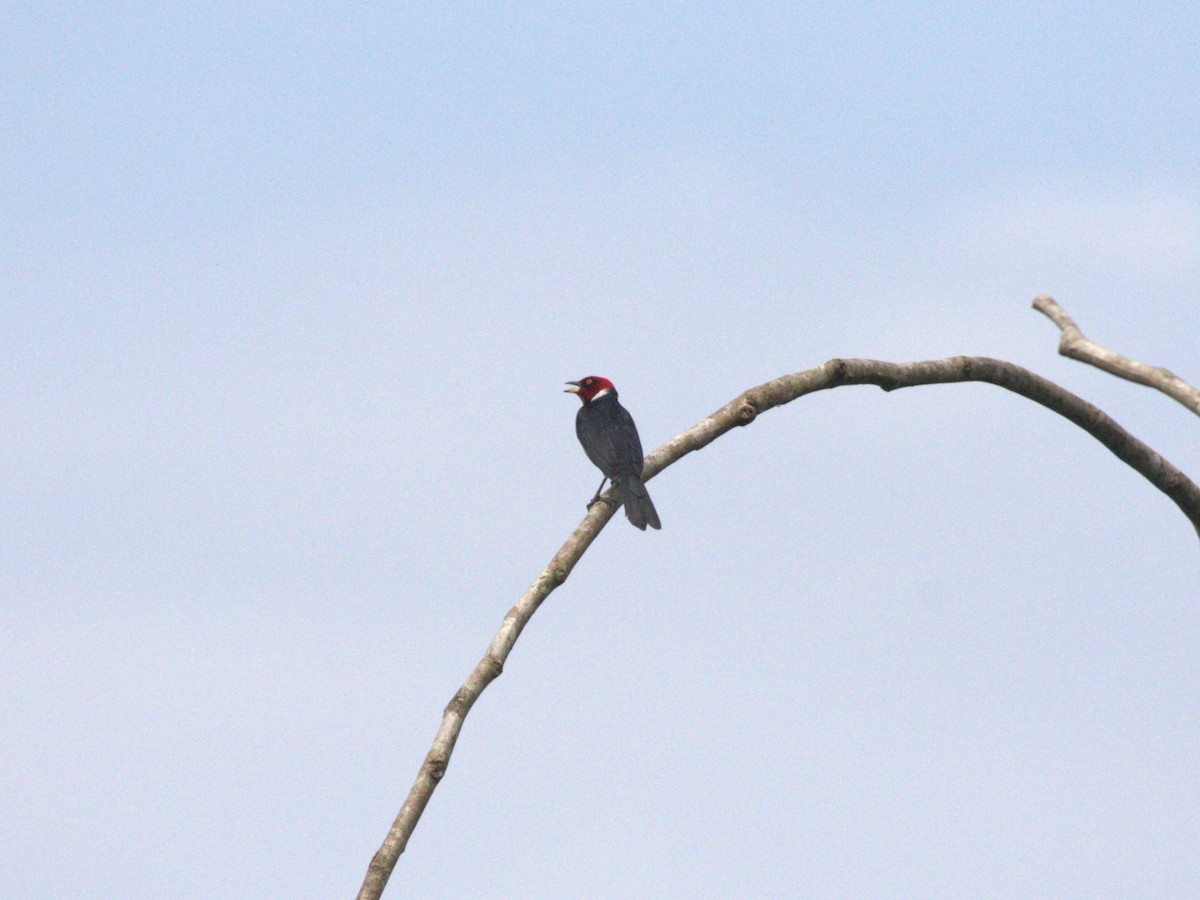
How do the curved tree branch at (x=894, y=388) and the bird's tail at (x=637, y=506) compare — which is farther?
the bird's tail at (x=637, y=506)

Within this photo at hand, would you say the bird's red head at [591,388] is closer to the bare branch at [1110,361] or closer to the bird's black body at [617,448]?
the bird's black body at [617,448]

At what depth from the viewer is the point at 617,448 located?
9.82 metres

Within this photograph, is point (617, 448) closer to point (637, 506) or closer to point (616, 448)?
point (616, 448)

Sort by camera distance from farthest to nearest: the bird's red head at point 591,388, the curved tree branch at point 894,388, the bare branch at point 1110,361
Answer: the bird's red head at point 591,388, the curved tree branch at point 894,388, the bare branch at point 1110,361

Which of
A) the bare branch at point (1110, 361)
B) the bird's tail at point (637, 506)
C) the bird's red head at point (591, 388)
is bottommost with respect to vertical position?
the bare branch at point (1110, 361)

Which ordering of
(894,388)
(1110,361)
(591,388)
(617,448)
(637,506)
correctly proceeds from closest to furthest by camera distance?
1. (1110,361)
2. (894,388)
3. (637,506)
4. (617,448)
5. (591,388)

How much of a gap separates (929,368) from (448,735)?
2.70m

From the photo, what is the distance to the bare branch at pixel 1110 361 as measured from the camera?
4992 mm

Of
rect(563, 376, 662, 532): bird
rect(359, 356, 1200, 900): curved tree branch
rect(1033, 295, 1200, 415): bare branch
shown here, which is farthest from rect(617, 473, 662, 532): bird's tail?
rect(1033, 295, 1200, 415): bare branch

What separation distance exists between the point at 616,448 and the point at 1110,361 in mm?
4768

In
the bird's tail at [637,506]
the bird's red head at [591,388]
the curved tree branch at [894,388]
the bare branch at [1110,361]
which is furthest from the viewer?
the bird's red head at [591,388]

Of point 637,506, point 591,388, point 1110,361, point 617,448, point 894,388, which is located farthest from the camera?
point 591,388

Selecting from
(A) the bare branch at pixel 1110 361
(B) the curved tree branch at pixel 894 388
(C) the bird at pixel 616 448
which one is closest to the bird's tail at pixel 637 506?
(C) the bird at pixel 616 448

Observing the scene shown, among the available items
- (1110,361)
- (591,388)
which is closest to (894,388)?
(1110,361)
